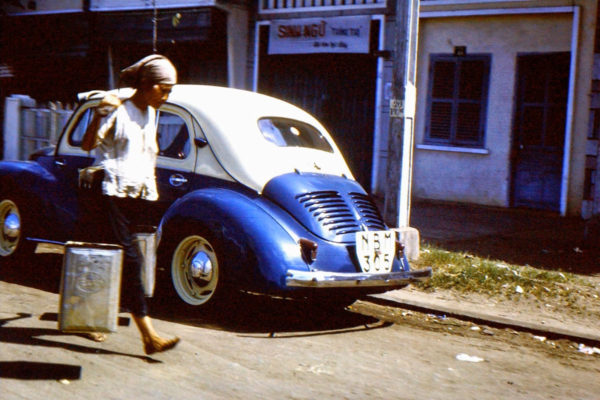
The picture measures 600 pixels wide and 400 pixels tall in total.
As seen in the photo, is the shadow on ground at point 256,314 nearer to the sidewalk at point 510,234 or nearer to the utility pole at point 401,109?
the utility pole at point 401,109

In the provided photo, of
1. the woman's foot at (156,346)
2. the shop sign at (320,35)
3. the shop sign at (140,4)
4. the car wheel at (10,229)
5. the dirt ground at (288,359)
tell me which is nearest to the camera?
the dirt ground at (288,359)

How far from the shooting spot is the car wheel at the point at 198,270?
5.85 m

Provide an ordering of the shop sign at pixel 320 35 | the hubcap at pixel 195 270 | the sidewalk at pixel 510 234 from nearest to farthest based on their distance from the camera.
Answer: the hubcap at pixel 195 270 < the sidewalk at pixel 510 234 < the shop sign at pixel 320 35

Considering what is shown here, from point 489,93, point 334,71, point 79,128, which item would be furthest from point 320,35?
point 79,128

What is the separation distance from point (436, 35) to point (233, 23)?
4915 millimetres

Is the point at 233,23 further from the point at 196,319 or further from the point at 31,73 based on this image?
the point at 196,319

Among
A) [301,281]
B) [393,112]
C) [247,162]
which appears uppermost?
[393,112]

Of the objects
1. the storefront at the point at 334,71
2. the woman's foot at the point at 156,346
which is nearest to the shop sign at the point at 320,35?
the storefront at the point at 334,71

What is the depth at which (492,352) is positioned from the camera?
5699mm

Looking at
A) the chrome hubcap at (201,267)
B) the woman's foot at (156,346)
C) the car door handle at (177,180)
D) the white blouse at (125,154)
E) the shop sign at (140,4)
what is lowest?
the woman's foot at (156,346)

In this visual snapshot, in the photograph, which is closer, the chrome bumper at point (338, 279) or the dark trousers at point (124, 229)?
the dark trousers at point (124, 229)

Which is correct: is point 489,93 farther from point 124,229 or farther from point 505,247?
point 124,229

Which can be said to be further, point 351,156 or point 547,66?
point 351,156

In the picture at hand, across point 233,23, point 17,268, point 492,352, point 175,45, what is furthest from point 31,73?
point 492,352
